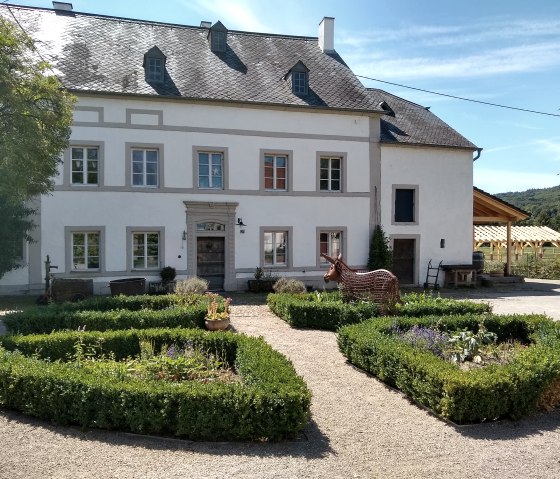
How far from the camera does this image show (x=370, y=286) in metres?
12.3

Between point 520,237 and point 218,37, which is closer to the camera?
point 218,37

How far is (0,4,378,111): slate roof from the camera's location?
1856 centimetres

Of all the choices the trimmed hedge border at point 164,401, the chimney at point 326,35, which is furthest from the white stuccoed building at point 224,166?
the trimmed hedge border at point 164,401

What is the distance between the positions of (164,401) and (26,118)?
824cm

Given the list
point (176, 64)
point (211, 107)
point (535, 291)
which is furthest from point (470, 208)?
point (176, 64)

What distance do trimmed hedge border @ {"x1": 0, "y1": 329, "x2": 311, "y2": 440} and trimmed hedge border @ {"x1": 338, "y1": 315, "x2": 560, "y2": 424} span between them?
1.74 metres

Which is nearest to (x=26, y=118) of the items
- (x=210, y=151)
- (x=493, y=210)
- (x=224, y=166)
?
(x=210, y=151)

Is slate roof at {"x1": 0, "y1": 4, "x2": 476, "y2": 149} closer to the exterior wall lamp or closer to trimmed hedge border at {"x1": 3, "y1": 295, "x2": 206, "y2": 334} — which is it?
the exterior wall lamp

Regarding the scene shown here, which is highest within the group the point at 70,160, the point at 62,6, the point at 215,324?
the point at 62,6

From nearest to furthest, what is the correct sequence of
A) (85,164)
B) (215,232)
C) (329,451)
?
(329,451) < (85,164) < (215,232)

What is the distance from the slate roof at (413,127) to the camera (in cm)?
2159

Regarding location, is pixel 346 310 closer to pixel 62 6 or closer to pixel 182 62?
pixel 182 62

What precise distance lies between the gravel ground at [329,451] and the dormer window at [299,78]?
15.6m

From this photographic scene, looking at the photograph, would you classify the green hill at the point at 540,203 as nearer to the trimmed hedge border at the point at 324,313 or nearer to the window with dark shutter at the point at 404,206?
the window with dark shutter at the point at 404,206
